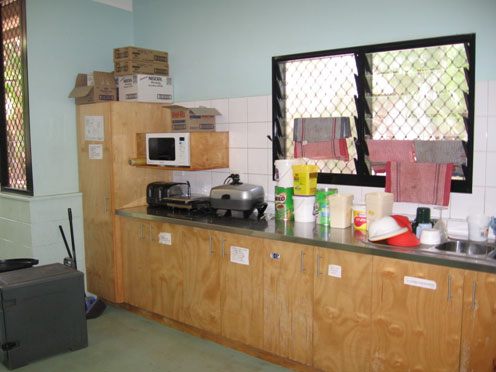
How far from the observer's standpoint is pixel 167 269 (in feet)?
11.7

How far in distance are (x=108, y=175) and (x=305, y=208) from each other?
1.74m

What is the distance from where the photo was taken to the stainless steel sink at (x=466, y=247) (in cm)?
256

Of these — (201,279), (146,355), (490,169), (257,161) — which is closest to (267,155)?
(257,161)

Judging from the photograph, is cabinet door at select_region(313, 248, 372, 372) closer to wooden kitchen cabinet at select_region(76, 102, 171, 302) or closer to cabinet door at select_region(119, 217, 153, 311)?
cabinet door at select_region(119, 217, 153, 311)

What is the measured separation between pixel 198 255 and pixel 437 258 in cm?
166

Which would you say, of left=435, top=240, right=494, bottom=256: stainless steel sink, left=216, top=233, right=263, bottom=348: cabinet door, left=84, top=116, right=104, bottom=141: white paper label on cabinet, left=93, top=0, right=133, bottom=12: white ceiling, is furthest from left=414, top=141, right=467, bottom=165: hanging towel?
left=93, top=0, right=133, bottom=12: white ceiling

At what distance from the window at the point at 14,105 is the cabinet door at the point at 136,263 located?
0.94 metres

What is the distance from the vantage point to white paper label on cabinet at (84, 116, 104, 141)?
12.8 ft

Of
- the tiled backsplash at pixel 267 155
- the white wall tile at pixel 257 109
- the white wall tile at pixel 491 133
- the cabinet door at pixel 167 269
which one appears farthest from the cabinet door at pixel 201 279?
the white wall tile at pixel 491 133

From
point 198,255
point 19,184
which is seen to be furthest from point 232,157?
point 19,184

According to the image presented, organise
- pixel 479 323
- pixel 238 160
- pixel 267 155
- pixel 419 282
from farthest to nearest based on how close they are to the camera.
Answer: pixel 238 160 < pixel 267 155 < pixel 419 282 < pixel 479 323

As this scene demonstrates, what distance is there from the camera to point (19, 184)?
13.7ft

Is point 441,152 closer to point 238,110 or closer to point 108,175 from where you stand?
point 238,110

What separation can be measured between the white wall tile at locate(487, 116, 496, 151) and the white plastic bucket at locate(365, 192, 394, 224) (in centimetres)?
62
